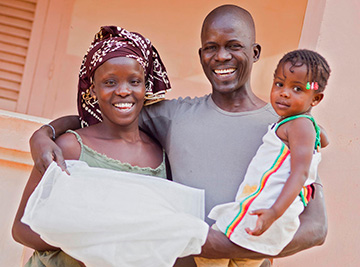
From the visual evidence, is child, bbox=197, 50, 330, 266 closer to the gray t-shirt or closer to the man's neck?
the gray t-shirt

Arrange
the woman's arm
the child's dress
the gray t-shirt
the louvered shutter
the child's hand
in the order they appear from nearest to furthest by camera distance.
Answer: the child's hand, the child's dress, the woman's arm, the gray t-shirt, the louvered shutter

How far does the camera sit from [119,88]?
8.66 ft

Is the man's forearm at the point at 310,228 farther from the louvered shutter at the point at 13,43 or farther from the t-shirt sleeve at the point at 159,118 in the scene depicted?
the louvered shutter at the point at 13,43

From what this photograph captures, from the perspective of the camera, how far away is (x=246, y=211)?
2396mm

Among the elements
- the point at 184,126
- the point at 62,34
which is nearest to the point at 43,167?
the point at 184,126

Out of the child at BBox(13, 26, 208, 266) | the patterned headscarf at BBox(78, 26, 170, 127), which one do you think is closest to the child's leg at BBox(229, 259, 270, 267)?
the child at BBox(13, 26, 208, 266)

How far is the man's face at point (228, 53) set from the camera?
2.74 m

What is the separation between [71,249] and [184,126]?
809 millimetres

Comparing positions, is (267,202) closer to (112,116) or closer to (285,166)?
(285,166)

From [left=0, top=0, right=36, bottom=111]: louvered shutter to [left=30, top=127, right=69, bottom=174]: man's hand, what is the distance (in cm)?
192

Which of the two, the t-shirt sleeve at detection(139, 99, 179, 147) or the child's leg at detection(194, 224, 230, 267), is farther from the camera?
the t-shirt sleeve at detection(139, 99, 179, 147)

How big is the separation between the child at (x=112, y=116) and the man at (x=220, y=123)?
11 centimetres

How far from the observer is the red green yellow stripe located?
2361mm

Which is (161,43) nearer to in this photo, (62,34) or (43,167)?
→ (62,34)
